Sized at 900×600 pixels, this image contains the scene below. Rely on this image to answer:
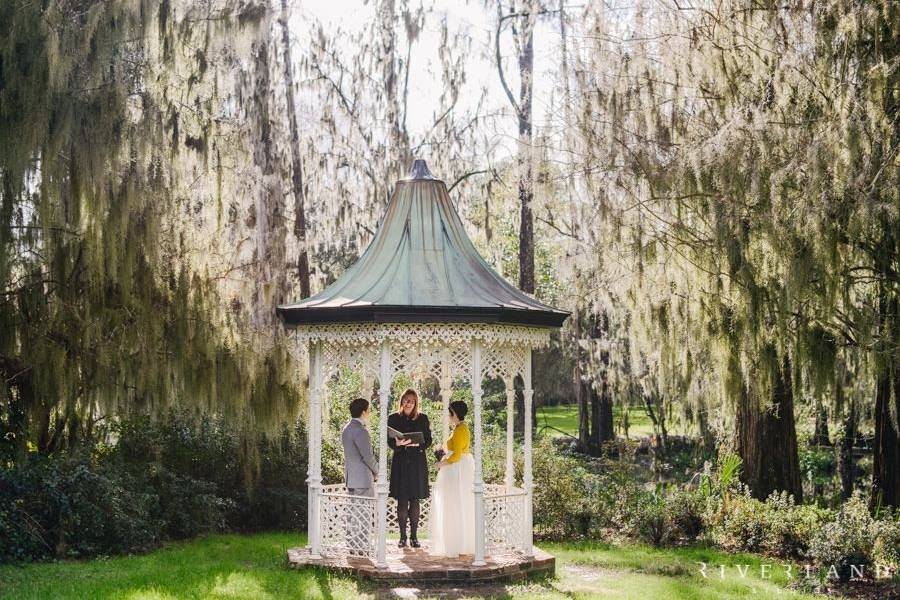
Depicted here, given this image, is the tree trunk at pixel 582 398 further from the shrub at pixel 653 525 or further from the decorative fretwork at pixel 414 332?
the decorative fretwork at pixel 414 332

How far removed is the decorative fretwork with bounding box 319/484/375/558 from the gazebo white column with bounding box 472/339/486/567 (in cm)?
99

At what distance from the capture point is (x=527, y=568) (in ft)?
30.1

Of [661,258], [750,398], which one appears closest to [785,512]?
[750,398]

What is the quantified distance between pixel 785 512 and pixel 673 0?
583 cm

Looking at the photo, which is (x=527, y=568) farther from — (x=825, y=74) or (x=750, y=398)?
(x=825, y=74)

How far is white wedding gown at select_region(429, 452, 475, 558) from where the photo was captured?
31.3 feet

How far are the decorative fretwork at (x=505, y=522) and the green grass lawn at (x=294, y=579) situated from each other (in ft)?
1.86

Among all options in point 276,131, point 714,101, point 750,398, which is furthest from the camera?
point 276,131

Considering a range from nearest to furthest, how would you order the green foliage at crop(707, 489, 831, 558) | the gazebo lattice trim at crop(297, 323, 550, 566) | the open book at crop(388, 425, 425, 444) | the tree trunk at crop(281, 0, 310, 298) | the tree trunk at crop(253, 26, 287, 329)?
the gazebo lattice trim at crop(297, 323, 550, 566) → the open book at crop(388, 425, 425, 444) → the green foliage at crop(707, 489, 831, 558) → the tree trunk at crop(253, 26, 287, 329) → the tree trunk at crop(281, 0, 310, 298)

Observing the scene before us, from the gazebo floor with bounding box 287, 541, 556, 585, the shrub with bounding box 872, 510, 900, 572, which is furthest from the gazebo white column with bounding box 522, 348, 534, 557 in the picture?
the shrub with bounding box 872, 510, 900, 572

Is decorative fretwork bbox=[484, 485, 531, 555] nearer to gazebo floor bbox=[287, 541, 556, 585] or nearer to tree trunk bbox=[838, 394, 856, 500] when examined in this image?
gazebo floor bbox=[287, 541, 556, 585]

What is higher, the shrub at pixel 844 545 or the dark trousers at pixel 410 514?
the dark trousers at pixel 410 514

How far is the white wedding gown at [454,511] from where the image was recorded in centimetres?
955

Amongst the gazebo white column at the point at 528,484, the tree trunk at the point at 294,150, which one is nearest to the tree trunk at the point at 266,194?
the tree trunk at the point at 294,150
